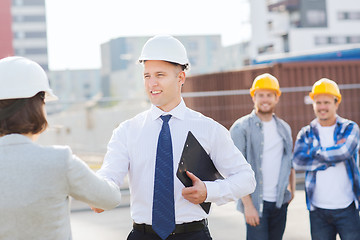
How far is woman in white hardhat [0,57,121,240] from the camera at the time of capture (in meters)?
2.48

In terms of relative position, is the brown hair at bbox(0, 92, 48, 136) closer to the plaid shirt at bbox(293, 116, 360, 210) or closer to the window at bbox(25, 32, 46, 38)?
the plaid shirt at bbox(293, 116, 360, 210)

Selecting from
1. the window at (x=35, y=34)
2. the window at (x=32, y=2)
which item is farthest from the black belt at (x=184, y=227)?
the window at (x=32, y=2)

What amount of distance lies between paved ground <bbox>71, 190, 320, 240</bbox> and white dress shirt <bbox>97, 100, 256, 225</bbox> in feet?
14.9

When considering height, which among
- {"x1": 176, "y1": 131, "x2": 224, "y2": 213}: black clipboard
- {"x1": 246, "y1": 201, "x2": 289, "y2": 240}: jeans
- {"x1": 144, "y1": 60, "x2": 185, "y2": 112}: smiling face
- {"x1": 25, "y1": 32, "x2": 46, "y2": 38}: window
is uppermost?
{"x1": 25, "y1": 32, "x2": 46, "y2": 38}: window

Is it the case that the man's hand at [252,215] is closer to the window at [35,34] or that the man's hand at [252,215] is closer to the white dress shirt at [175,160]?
the white dress shirt at [175,160]

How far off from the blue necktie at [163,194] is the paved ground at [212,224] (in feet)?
15.4

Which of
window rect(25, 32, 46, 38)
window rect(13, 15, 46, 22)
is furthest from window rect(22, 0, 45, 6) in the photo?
window rect(25, 32, 46, 38)

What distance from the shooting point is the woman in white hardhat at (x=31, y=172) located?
2.48m

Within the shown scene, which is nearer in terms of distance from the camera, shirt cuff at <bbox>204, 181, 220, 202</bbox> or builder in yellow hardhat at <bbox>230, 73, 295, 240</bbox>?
shirt cuff at <bbox>204, 181, 220, 202</bbox>

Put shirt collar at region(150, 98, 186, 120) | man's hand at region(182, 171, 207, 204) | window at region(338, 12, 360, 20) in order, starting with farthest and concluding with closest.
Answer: window at region(338, 12, 360, 20), shirt collar at region(150, 98, 186, 120), man's hand at region(182, 171, 207, 204)

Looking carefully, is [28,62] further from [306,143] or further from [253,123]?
[306,143]

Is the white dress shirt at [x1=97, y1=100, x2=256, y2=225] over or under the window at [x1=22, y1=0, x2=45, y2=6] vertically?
under

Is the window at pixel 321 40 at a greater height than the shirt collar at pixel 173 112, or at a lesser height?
greater

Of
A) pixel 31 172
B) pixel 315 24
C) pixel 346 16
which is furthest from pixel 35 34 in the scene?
pixel 31 172
